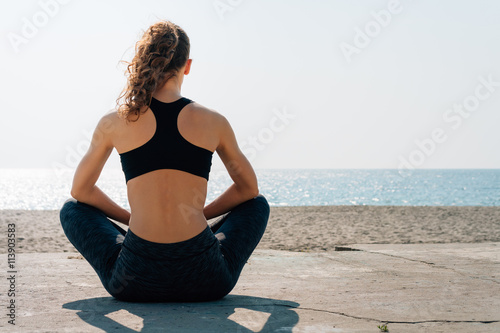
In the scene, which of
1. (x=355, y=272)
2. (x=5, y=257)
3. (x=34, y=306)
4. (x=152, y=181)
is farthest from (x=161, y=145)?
(x=5, y=257)

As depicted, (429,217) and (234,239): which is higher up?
(234,239)

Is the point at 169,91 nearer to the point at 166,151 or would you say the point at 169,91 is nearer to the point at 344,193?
the point at 166,151

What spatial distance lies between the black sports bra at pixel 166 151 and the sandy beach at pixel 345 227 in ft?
20.2

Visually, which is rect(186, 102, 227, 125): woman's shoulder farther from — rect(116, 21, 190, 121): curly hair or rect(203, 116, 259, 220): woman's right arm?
rect(116, 21, 190, 121): curly hair

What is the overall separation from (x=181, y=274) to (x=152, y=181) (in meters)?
0.52

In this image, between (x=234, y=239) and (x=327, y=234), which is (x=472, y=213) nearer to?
(x=327, y=234)

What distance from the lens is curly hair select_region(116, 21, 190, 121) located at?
275 centimetres

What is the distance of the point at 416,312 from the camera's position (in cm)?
296

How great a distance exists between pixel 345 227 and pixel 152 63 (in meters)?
10.7

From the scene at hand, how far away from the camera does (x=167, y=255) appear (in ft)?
9.09

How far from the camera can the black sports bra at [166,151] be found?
271cm

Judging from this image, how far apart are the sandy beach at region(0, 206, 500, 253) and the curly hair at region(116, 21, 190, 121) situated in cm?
618

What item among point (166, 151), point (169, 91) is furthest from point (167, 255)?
point (169, 91)

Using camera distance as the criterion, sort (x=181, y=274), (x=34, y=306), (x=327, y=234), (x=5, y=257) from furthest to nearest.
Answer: (x=327, y=234) → (x=5, y=257) → (x=34, y=306) → (x=181, y=274)
